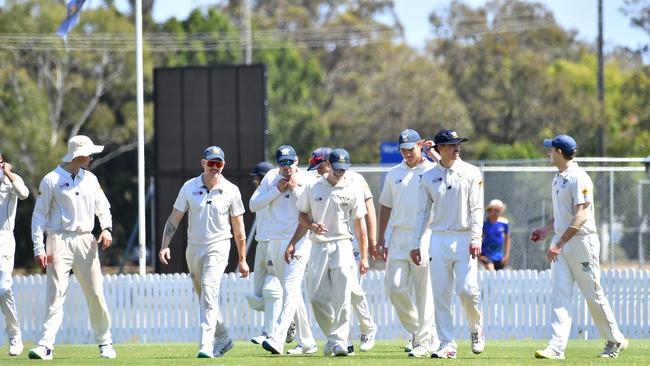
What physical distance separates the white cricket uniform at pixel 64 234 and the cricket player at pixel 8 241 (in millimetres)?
857

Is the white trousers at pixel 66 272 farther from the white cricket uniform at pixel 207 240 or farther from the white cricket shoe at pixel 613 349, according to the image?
the white cricket shoe at pixel 613 349

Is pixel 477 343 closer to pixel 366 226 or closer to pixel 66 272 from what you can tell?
pixel 366 226

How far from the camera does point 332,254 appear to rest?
13.9 meters

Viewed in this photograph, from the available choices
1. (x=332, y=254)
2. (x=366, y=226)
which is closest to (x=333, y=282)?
(x=332, y=254)

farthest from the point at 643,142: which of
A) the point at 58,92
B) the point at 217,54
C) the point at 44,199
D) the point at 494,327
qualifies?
the point at 44,199

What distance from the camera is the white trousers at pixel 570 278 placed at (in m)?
13.4

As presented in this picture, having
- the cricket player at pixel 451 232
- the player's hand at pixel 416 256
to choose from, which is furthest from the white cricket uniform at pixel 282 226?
the cricket player at pixel 451 232

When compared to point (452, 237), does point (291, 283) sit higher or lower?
lower

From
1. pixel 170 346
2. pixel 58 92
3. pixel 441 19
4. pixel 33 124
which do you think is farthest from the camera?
pixel 441 19

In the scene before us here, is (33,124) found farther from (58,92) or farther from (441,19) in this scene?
(441,19)

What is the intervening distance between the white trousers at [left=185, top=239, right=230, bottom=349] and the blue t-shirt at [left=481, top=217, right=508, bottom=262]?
7169 millimetres

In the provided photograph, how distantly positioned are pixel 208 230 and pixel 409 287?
2.28m

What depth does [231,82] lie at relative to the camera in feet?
78.1

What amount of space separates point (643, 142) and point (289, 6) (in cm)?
2863
